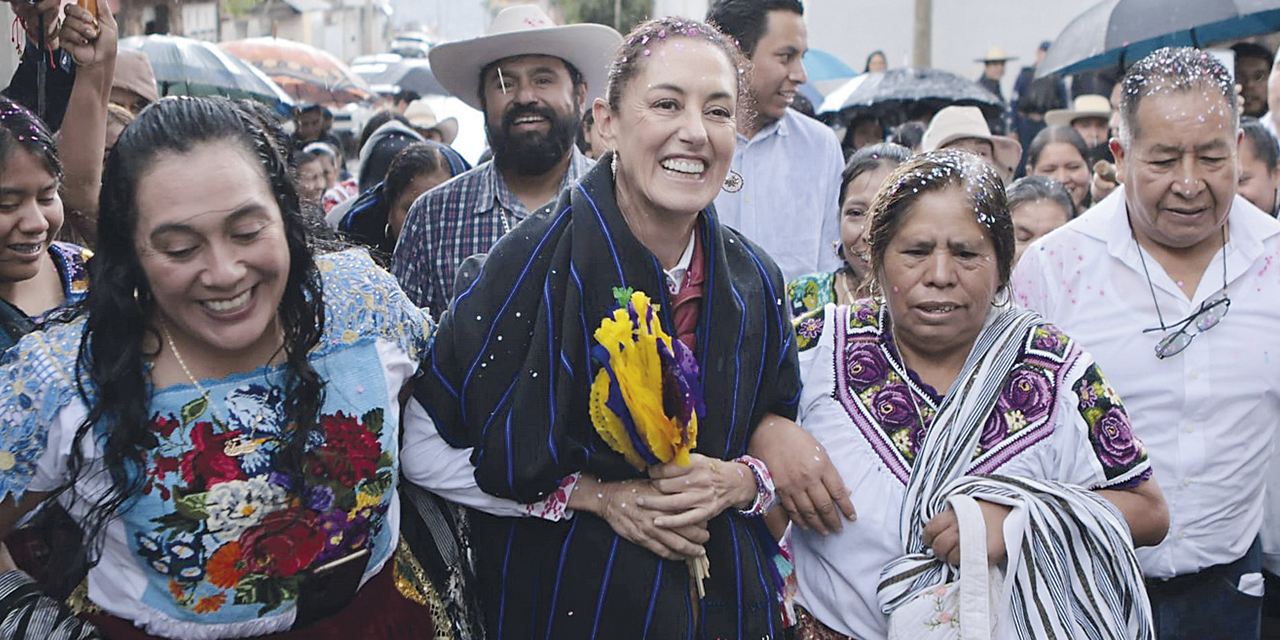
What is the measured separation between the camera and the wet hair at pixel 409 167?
5.09 metres

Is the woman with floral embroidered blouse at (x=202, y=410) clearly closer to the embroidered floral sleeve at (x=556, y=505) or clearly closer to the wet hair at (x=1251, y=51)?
the embroidered floral sleeve at (x=556, y=505)

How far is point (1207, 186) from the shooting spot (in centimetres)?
303

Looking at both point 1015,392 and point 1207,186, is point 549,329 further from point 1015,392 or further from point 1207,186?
point 1207,186

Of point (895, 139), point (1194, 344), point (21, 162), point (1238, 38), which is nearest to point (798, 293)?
point (1194, 344)

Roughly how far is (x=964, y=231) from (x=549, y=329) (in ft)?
3.03

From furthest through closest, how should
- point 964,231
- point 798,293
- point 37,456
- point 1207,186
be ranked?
point 798,293 → point 1207,186 → point 964,231 → point 37,456

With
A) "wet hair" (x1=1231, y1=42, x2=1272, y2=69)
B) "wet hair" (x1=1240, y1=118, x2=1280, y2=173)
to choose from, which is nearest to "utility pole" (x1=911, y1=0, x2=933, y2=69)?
"wet hair" (x1=1231, y1=42, x2=1272, y2=69)

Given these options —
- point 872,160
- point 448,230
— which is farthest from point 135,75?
point 872,160

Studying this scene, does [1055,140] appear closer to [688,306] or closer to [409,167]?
[409,167]

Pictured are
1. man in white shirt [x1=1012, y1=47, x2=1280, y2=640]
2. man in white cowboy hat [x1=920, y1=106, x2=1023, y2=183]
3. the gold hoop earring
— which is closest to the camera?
the gold hoop earring

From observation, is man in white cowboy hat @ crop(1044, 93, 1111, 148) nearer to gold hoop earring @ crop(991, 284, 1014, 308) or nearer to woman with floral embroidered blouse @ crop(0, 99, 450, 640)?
gold hoop earring @ crop(991, 284, 1014, 308)

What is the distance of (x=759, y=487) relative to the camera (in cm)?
246

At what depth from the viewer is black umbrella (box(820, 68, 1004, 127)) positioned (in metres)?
9.40

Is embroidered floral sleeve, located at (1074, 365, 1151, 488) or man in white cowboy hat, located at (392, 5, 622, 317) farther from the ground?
man in white cowboy hat, located at (392, 5, 622, 317)
